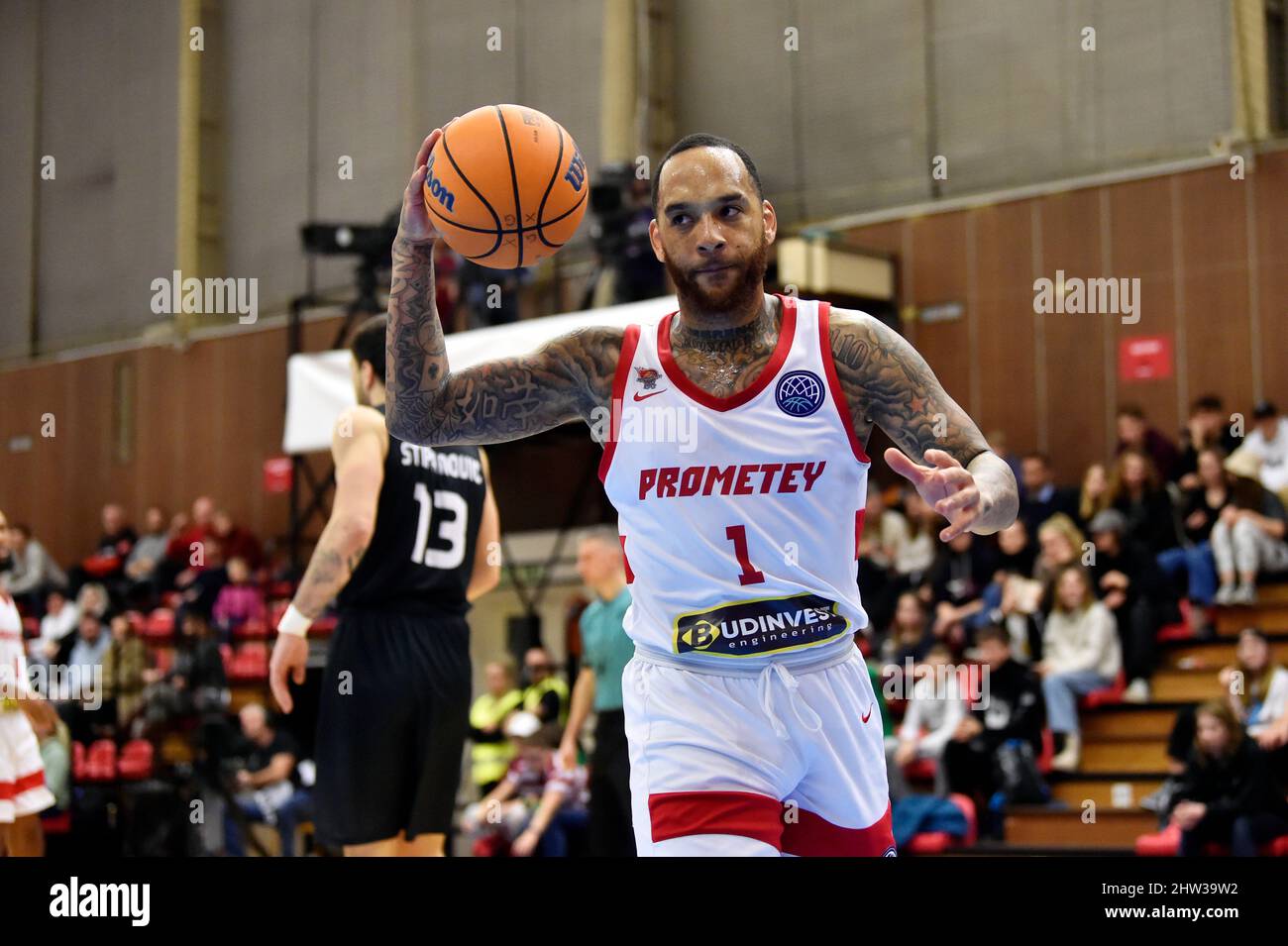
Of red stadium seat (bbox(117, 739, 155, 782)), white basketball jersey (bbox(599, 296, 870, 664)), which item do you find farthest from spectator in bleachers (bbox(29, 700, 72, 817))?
white basketball jersey (bbox(599, 296, 870, 664))

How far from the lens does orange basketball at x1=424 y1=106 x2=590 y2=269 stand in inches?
158

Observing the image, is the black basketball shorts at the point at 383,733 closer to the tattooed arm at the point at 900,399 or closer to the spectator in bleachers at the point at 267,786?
the tattooed arm at the point at 900,399

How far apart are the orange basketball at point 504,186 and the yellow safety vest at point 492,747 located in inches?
292

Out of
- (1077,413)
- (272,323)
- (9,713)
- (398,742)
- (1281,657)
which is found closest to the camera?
(398,742)

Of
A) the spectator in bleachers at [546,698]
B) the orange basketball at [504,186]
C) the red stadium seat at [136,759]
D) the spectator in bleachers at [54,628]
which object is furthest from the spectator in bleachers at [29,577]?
the orange basketball at [504,186]

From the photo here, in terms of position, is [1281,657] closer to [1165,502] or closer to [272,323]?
[1165,502]

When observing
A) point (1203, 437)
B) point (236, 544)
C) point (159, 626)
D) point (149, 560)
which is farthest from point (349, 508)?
point (149, 560)

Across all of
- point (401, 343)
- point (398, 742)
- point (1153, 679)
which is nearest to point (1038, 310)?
point (1153, 679)

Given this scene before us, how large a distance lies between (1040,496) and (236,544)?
354 inches

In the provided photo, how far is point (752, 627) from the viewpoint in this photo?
3660 millimetres

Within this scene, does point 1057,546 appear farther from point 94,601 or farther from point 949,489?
point 94,601

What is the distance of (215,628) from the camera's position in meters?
15.1

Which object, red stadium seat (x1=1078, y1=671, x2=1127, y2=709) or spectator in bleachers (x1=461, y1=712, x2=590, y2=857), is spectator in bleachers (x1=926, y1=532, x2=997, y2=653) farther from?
spectator in bleachers (x1=461, y1=712, x2=590, y2=857)
